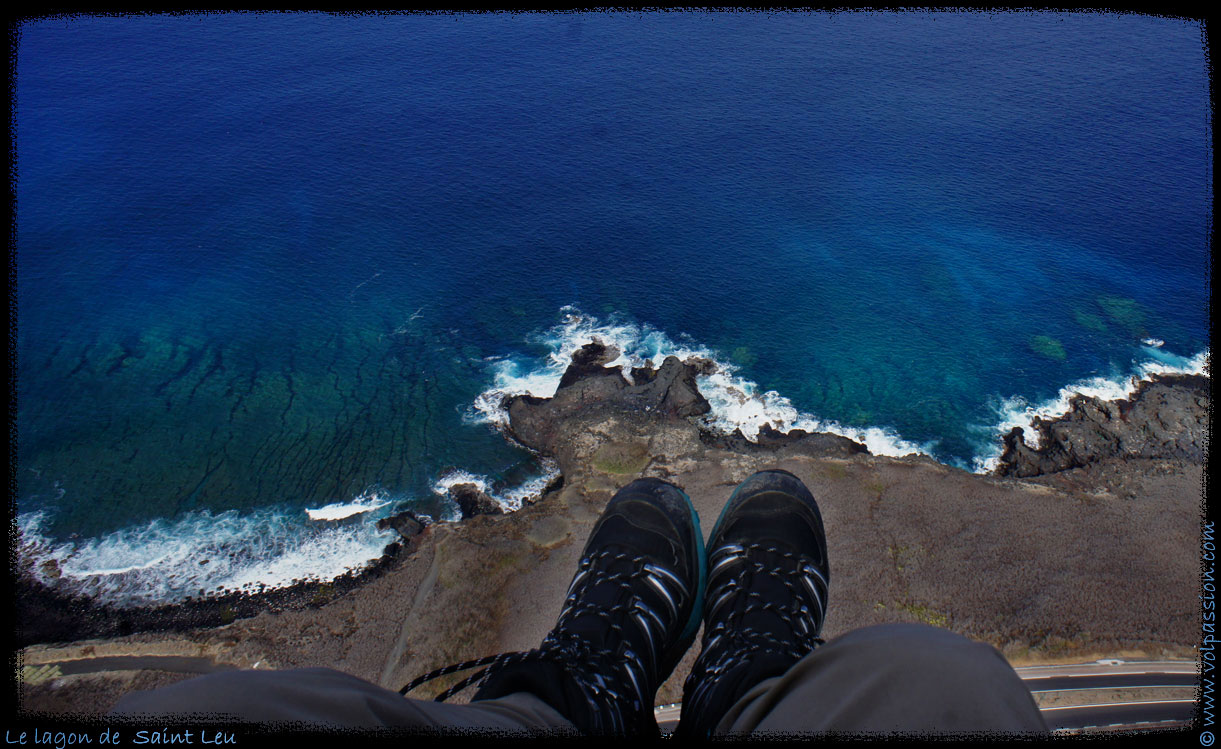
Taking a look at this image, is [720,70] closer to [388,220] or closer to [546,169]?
[546,169]

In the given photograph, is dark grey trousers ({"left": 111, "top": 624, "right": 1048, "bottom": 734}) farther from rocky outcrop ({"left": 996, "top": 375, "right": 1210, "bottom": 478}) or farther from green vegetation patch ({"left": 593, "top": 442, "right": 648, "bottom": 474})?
rocky outcrop ({"left": 996, "top": 375, "right": 1210, "bottom": 478})

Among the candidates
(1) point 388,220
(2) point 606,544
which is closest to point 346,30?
(1) point 388,220

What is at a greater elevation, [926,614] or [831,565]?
[831,565]

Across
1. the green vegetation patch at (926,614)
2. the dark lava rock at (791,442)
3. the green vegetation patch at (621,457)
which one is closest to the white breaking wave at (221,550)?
the green vegetation patch at (621,457)

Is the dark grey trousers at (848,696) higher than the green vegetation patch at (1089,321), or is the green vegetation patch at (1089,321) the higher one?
the dark grey trousers at (848,696)

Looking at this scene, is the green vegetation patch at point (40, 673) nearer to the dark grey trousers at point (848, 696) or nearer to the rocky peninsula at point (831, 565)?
the rocky peninsula at point (831, 565)

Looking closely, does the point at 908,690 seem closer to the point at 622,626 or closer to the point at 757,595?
the point at 622,626

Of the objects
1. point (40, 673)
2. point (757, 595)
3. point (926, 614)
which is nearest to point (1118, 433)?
point (926, 614)
